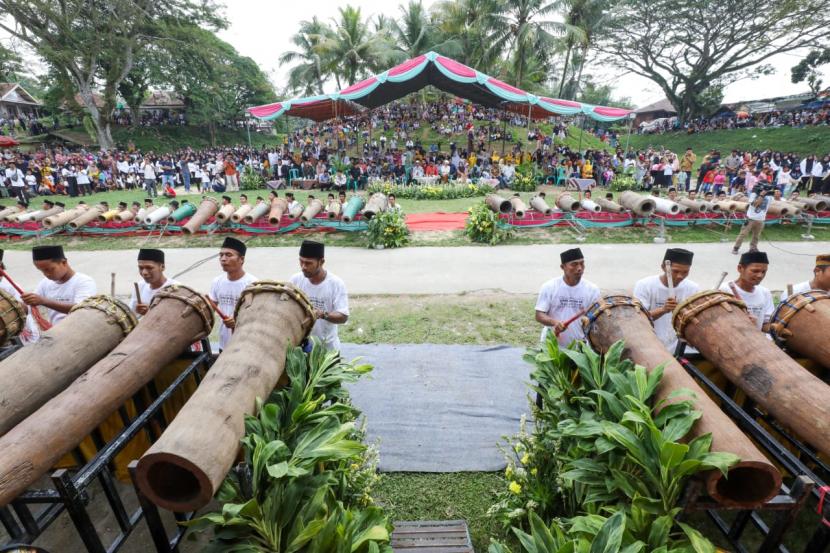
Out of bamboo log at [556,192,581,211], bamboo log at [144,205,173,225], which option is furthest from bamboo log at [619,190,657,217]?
bamboo log at [144,205,173,225]

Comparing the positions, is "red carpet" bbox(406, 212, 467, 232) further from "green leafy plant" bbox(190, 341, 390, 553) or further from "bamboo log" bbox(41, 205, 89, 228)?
"green leafy plant" bbox(190, 341, 390, 553)

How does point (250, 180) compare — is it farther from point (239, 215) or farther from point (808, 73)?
point (808, 73)

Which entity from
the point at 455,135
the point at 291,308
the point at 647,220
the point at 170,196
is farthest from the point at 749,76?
the point at 291,308

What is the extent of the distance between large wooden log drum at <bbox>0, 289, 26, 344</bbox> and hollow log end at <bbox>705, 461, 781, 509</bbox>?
4.82 m

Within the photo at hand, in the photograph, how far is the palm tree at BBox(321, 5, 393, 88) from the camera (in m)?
27.3

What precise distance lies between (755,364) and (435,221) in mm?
10338

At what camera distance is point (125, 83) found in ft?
112

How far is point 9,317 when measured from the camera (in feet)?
11.1

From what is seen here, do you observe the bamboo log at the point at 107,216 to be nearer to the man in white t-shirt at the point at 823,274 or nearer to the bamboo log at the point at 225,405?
the bamboo log at the point at 225,405

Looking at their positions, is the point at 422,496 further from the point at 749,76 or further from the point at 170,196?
the point at 749,76

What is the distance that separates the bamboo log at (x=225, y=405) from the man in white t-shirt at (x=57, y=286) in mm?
2267

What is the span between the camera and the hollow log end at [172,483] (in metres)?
1.79

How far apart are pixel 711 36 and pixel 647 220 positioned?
30513 millimetres

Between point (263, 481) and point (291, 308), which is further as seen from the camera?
point (291, 308)
